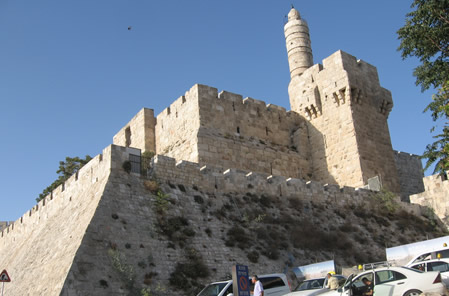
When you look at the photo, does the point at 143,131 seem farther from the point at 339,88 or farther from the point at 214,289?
the point at 214,289

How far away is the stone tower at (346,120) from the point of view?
78.1 ft

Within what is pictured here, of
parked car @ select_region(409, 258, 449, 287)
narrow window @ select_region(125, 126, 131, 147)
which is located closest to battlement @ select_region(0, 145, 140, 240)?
narrow window @ select_region(125, 126, 131, 147)

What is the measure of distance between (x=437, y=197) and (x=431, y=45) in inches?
388

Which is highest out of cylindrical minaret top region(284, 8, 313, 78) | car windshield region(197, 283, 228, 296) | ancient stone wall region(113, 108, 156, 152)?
cylindrical minaret top region(284, 8, 313, 78)

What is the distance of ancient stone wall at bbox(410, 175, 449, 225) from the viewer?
22.7 meters

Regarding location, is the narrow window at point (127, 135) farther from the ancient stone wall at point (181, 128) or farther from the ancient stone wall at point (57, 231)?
the ancient stone wall at point (57, 231)

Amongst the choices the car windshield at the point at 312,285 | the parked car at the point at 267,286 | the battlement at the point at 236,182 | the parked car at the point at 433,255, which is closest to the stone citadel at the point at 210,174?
the battlement at the point at 236,182

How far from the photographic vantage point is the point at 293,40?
3070cm

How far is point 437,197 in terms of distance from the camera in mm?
23078

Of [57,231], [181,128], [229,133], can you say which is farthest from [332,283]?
[181,128]

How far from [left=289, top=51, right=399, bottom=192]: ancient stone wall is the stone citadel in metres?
0.06

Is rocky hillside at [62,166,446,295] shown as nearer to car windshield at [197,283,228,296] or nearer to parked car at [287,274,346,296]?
car windshield at [197,283,228,296]

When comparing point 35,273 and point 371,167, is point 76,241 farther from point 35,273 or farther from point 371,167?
point 371,167

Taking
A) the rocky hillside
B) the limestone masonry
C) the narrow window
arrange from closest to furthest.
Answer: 1. the rocky hillside
2. the limestone masonry
3. the narrow window
